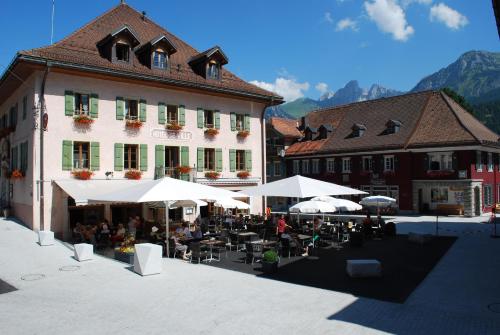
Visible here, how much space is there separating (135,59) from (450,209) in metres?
26.1

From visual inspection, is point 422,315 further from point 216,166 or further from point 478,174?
point 478,174

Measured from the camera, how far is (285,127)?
47.4 m

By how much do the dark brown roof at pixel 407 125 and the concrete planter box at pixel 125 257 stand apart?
2697 centimetres

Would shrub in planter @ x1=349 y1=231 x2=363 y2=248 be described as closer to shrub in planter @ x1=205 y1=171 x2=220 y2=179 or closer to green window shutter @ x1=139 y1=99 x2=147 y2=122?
shrub in planter @ x1=205 y1=171 x2=220 y2=179

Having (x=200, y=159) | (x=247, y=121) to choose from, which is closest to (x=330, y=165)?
(x=247, y=121)

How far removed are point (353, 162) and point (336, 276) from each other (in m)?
28.2

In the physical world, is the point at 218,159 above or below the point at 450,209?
above

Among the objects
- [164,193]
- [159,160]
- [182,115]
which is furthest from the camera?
[182,115]

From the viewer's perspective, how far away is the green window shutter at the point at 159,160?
24031 mm

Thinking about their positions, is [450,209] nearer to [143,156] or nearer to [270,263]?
[143,156]

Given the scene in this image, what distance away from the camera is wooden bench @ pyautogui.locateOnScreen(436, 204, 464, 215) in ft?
108

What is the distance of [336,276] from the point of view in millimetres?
12141

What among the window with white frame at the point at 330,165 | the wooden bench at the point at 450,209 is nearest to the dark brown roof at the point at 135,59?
the window with white frame at the point at 330,165

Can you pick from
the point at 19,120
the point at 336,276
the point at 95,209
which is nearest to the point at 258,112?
the point at 95,209
